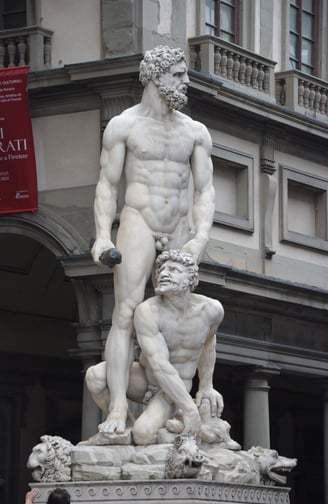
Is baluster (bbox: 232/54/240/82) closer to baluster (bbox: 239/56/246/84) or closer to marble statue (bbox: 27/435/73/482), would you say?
baluster (bbox: 239/56/246/84)

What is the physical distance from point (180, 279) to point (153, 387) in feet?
3.41

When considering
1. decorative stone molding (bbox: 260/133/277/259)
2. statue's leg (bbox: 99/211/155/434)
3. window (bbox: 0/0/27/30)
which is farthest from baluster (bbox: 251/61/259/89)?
statue's leg (bbox: 99/211/155/434)

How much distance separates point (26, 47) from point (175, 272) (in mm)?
13731

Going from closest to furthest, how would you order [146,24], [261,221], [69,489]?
[69,489] < [146,24] < [261,221]

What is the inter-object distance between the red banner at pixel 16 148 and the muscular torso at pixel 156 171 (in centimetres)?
1213

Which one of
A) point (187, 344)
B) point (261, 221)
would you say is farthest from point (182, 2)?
point (187, 344)

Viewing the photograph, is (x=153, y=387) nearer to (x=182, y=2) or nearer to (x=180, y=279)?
(x=180, y=279)

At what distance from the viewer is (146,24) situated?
109ft

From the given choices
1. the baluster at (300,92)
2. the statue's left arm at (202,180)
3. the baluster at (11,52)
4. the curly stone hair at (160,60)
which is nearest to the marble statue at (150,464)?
the statue's left arm at (202,180)

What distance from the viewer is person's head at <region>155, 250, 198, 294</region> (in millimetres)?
20578

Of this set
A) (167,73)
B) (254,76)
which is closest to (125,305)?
(167,73)

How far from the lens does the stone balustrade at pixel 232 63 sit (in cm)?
3466

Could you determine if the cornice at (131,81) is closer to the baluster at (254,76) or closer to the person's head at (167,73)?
the baluster at (254,76)

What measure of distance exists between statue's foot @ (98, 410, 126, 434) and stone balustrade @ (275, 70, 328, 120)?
1712cm
